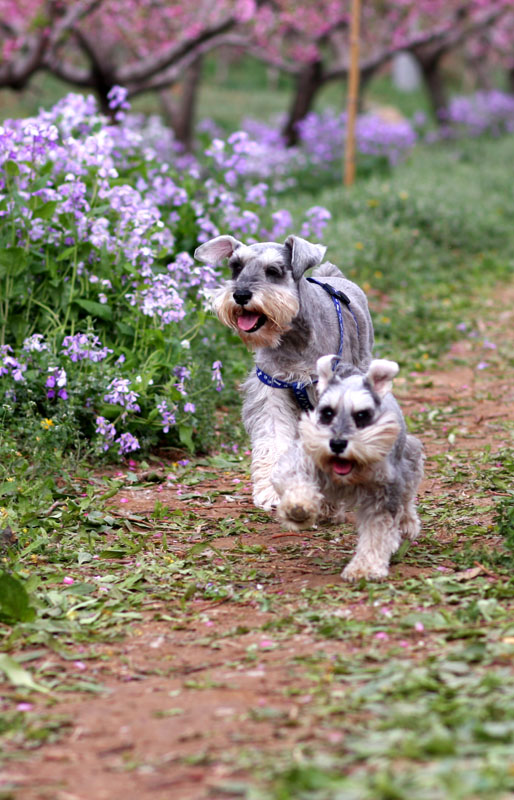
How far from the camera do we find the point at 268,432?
19.7 feet

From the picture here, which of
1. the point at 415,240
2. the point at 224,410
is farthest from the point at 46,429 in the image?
the point at 415,240

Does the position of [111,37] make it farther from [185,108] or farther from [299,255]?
[299,255]

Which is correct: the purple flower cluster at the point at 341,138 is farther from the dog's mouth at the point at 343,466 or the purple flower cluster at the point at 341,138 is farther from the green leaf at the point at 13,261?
the dog's mouth at the point at 343,466

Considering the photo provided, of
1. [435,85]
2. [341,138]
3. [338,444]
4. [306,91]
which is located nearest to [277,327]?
[338,444]

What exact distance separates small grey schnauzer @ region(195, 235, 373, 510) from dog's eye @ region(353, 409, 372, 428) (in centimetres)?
123

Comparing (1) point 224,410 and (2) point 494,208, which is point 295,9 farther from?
(1) point 224,410

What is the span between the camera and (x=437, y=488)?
6445mm

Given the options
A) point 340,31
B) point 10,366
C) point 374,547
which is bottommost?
point 374,547

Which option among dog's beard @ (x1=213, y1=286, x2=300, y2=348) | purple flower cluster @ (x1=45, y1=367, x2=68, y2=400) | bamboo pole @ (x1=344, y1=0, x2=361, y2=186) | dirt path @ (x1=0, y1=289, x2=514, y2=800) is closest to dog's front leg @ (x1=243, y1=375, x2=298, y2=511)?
dirt path @ (x1=0, y1=289, x2=514, y2=800)

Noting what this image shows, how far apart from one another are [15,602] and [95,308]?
9.92 ft

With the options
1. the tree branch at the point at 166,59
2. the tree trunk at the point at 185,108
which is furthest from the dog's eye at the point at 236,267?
the tree trunk at the point at 185,108

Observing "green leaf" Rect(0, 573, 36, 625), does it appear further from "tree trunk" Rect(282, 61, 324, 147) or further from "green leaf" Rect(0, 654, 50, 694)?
"tree trunk" Rect(282, 61, 324, 147)

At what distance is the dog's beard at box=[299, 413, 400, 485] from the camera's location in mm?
4441

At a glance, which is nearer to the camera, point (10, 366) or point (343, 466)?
point (343, 466)
